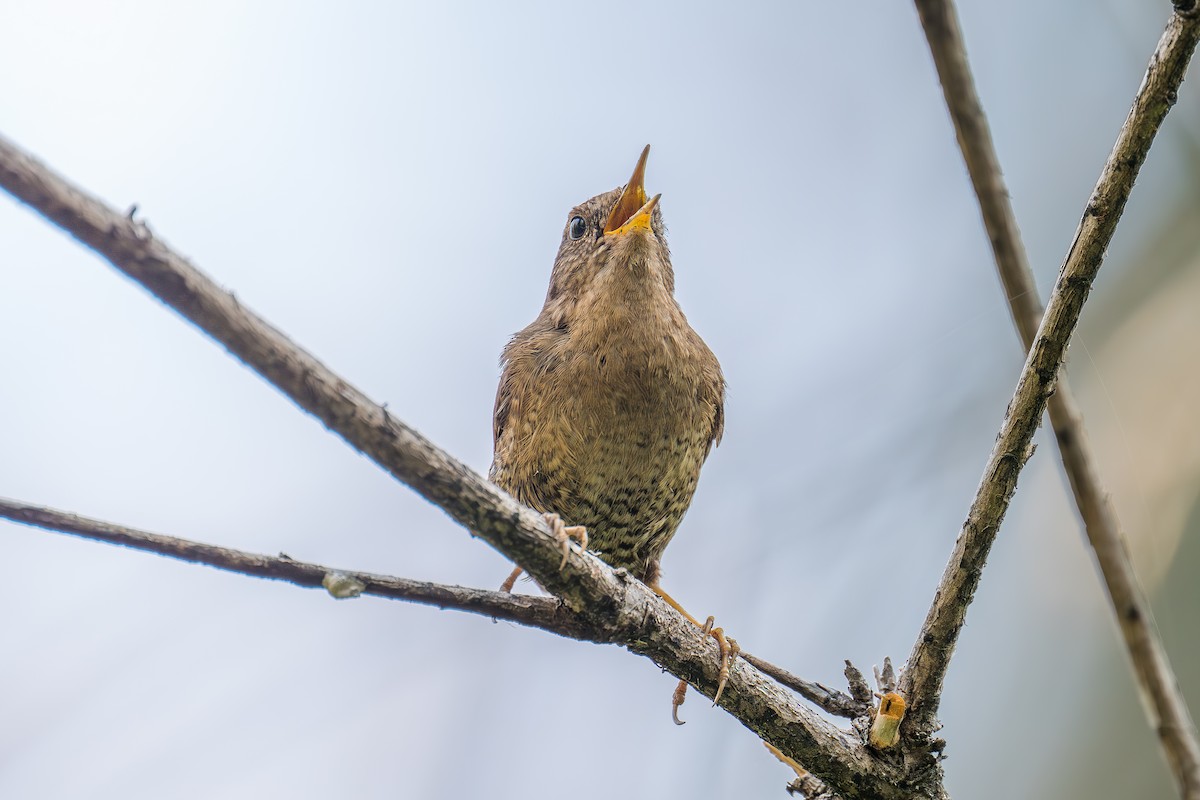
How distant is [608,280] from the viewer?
2898 millimetres

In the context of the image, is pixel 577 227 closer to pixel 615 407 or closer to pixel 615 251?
pixel 615 251

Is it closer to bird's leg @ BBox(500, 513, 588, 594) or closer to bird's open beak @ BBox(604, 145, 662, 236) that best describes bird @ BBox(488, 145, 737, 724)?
bird's open beak @ BBox(604, 145, 662, 236)

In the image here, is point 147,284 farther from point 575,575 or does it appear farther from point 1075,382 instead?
point 1075,382

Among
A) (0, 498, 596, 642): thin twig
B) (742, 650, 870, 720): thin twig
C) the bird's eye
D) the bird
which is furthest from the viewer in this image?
the bird's eye

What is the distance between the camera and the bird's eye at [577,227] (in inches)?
130

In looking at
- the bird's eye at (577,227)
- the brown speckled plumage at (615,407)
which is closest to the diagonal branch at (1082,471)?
the brown speckled plumage at (615,407)

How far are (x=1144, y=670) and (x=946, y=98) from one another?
54.8 inches

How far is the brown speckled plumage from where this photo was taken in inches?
105

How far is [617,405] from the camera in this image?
2648mm

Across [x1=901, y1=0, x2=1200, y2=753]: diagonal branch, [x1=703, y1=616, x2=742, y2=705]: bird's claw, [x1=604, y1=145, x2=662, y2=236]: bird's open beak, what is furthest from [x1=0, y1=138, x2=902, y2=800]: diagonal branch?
[x1=604, y1=145, x2=662, y2=236]: bird's open beak

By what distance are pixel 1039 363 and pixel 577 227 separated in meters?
1.94

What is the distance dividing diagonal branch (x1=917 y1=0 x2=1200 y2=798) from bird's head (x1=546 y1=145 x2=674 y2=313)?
3.53ft

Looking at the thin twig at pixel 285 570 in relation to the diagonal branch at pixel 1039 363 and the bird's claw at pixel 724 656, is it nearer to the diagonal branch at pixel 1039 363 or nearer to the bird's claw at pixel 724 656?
the bird's claw at pixel 724 656

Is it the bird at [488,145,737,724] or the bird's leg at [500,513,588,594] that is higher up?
the bird at [488,145,737,724]
